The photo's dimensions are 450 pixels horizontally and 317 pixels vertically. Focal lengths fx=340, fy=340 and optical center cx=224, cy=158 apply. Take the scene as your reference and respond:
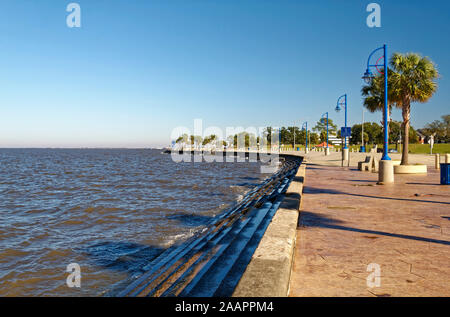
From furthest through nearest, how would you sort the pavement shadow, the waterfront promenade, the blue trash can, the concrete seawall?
the blue trash can < the pavement shadow < the waterfront promenade < the concrete seawall

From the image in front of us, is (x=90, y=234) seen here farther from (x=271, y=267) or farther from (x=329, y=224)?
(x=271, y=267)

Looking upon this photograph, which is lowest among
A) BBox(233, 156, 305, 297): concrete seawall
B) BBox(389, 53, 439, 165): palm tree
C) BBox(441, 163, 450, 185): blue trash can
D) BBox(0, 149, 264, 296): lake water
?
BBox(0, 149, 264, 296): lake water

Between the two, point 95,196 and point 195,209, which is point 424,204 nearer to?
point 195,209

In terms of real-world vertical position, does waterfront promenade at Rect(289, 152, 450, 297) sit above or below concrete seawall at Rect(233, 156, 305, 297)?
below

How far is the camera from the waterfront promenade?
3551 millimetres

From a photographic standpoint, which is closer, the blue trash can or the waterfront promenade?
the waterfront promenade

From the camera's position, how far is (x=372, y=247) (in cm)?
492

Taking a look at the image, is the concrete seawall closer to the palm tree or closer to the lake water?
the lake water

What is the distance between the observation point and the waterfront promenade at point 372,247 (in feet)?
11.6

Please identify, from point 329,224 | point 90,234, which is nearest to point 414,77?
point 329,224

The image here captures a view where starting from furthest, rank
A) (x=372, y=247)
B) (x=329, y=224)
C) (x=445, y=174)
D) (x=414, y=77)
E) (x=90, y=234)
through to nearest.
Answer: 1. (x=414, y=77)
2. (x=445, y=174)
3. (x=90, y=234)
4. (x=329, y=224)
5. (x=372, y=247)

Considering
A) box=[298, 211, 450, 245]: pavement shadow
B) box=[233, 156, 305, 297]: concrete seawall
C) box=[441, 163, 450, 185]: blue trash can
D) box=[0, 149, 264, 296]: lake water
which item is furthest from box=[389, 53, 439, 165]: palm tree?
box=[233, 156, 305, 297]: concrete seawall

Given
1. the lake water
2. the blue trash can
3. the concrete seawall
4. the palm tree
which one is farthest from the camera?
the palm tree

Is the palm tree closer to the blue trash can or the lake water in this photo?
the blue trash can
